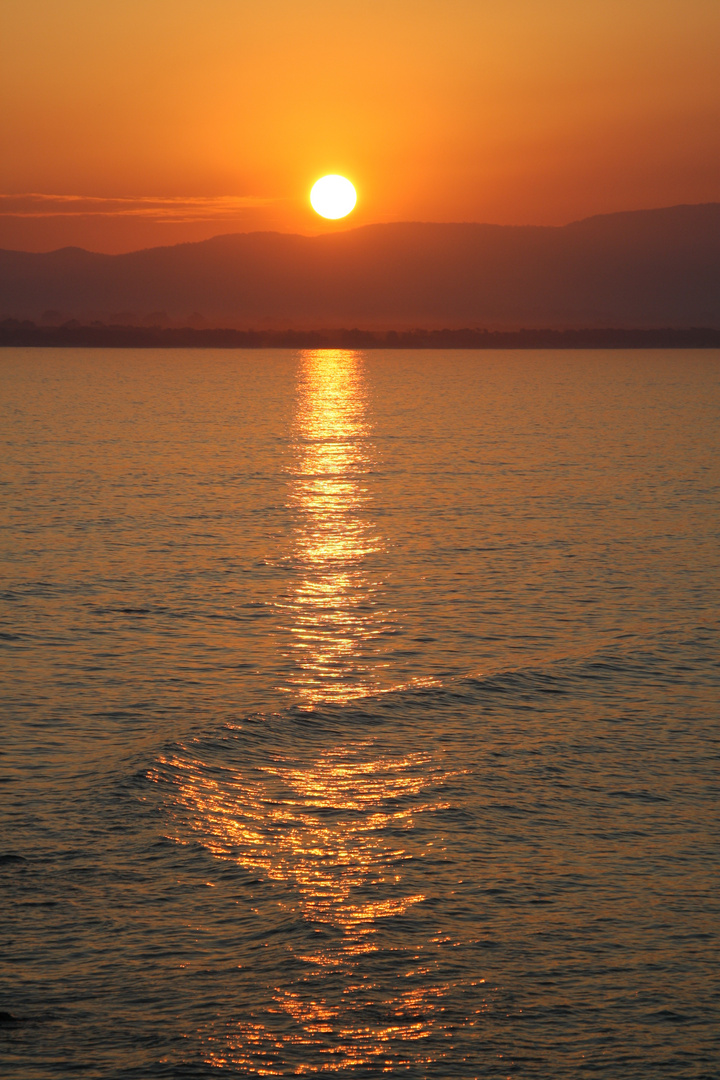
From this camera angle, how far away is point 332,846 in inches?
622

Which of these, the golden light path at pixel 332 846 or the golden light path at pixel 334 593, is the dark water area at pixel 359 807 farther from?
the golden light path at pixel 334 593

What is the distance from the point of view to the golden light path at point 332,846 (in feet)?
38.1

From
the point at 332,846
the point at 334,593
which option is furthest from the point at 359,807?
the point at 334,593

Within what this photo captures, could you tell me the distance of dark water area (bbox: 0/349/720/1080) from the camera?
1177 cm

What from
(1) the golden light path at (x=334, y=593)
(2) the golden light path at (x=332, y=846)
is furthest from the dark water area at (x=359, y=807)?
(1) the golden light path at (x=334, y=593)

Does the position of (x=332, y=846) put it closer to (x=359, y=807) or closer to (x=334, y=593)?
(x=359, y=807)

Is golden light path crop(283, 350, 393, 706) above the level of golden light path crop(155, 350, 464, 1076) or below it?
above

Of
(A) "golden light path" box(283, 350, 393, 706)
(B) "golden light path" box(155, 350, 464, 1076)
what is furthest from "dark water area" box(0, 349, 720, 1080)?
(A) "golden light path" box(283, 350, 393, 706)

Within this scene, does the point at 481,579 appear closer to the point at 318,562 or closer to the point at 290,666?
the point at 318,562

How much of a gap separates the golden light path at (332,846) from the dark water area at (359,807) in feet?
0.16

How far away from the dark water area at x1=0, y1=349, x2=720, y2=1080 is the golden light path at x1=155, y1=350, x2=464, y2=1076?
1.9 inches

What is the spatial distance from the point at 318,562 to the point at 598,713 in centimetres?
1775

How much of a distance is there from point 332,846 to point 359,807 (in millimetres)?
1405

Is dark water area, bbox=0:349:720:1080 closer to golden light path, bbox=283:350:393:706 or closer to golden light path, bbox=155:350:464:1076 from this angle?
golden light path, bbox=155:350:464:1076
